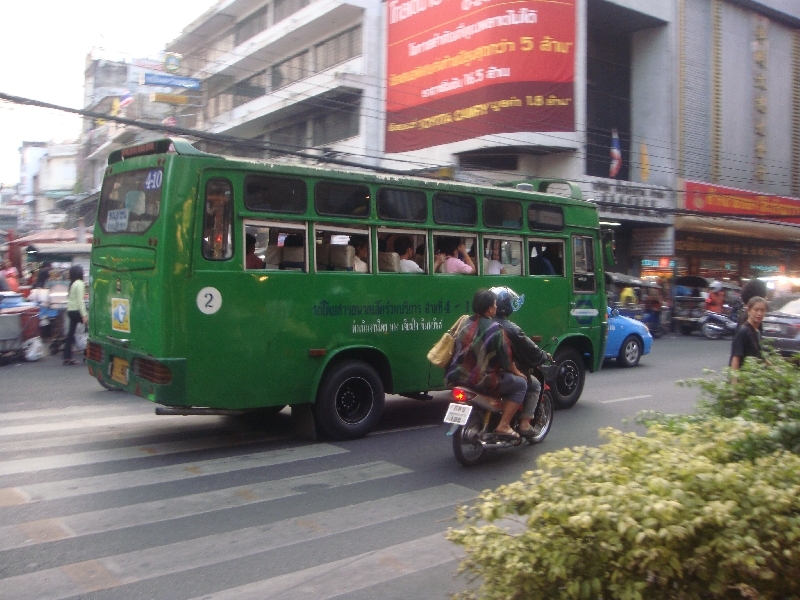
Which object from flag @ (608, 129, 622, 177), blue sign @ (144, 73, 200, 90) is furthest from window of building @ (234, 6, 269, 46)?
flag @ (608, 129, 622, 177)

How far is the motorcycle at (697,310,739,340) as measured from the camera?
22.6 metres

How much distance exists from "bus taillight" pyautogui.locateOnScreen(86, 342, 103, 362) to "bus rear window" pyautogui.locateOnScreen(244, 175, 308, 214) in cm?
233

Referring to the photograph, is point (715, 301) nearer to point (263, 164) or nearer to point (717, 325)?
point (717, 325)

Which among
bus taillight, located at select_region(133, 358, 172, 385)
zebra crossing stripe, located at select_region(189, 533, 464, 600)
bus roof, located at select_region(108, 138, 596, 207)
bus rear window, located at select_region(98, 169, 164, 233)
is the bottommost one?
zebra crossing stripe, located at select_region(189, 533, 464, 600)

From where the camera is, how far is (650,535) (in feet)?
7.98

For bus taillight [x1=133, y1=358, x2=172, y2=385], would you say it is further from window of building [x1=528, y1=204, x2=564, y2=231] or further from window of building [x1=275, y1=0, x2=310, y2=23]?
window of building [x1=275, y1=0, x2=310, y2=23]

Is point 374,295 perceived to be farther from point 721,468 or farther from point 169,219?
point 721,468

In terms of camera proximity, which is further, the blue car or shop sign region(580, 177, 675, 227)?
shop sign region(580, 177, 675, 227)

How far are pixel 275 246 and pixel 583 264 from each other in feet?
16.2

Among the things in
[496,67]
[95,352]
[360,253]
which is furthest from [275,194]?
[496,67]

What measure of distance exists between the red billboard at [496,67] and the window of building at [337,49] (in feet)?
14.0

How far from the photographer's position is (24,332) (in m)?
13.8

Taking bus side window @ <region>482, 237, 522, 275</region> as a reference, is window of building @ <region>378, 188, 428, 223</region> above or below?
above

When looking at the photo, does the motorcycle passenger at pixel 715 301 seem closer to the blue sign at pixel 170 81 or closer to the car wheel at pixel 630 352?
the car wheel at pixel 630 352
